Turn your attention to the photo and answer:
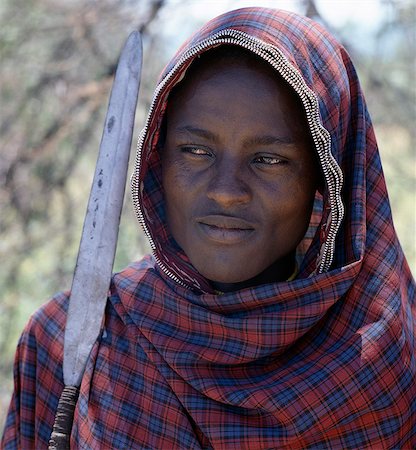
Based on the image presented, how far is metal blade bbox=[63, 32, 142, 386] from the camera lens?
2021mm

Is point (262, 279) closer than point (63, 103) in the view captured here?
Yes

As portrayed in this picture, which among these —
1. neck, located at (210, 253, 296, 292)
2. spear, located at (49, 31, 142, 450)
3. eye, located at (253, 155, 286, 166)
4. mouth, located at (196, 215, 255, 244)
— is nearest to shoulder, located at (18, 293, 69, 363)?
spear, located at (49, 31, 142, 450)

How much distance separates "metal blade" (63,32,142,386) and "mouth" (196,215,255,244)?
0.96ft

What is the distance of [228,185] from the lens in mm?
1807

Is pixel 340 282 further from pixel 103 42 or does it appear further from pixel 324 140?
pixel 103 42

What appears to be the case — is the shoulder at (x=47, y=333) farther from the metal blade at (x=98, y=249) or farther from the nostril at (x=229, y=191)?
the nostril at (x=229, y=191)

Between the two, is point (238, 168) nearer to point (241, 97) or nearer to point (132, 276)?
point (241, 97)

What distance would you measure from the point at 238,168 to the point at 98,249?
1.39 feet

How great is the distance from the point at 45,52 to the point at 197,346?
9.56 feet

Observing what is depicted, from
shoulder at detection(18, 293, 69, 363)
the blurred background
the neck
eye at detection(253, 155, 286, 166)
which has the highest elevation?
the blurred background

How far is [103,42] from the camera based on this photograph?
441 cm

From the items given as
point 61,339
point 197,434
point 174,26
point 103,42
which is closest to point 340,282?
point 197,434

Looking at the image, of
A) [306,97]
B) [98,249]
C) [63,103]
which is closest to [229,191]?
[306,97]

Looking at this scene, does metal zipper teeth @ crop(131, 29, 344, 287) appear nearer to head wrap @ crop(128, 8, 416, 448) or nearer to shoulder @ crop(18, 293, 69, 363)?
head wrap @ crop(128, 8, 416, 448)
